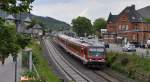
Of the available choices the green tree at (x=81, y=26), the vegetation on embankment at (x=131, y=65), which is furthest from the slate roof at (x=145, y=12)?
the vegetation on embankment at (x=131, y=65)

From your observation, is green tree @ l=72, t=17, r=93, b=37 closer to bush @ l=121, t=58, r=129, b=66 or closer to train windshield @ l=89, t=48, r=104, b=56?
train windshield @ l=89, t=48, r=104, b=56

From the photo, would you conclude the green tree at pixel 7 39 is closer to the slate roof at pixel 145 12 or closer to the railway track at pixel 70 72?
the railway track at pixel 70 72

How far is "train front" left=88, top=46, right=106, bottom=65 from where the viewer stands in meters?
52.3

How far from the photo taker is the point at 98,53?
53219mm

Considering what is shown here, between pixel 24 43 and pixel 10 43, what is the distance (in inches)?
45.0

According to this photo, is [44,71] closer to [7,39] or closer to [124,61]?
[124,61]

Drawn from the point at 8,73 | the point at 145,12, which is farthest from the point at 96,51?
the point at 145,12

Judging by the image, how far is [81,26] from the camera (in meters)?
176

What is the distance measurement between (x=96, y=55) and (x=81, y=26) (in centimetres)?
12293

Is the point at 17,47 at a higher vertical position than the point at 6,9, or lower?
lower

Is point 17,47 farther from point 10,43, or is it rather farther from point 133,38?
point 133,38

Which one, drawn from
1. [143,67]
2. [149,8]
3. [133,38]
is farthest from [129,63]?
[149,8]

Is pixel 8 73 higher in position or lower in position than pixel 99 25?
lower

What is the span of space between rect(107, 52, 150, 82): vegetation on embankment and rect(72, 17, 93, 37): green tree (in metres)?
115
